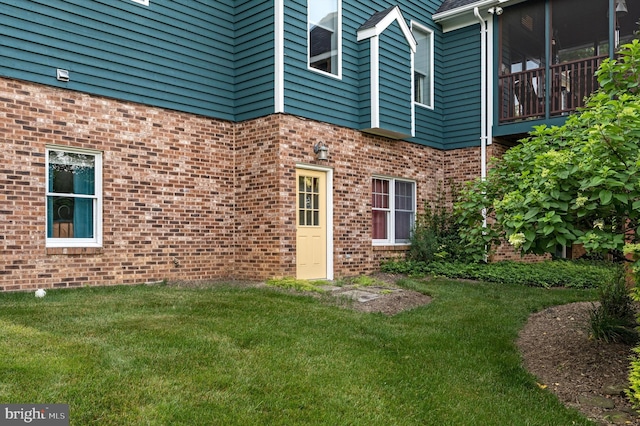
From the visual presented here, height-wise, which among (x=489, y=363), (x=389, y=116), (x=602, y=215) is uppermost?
(x=389, y=116)

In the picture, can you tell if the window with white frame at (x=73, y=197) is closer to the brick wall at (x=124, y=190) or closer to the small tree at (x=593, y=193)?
the brick wall at (x=124, y=190)

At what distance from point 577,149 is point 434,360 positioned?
2.30 m

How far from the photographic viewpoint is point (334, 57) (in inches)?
396

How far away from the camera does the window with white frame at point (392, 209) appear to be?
1117 cm

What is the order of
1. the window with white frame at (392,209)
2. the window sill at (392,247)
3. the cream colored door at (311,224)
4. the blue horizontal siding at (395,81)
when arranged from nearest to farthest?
the cream colored door at (311,224), the blue horizontal siding at (395,81), the window sill at (392,247), the window with white frame at (392,209)

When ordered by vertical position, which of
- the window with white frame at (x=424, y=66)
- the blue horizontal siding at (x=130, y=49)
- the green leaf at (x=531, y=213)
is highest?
the window with white frame at (x=424, y=66)

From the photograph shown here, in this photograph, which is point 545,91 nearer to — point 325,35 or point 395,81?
point 395,81

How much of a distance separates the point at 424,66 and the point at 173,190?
7.36 metres

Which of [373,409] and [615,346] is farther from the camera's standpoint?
[615,346]

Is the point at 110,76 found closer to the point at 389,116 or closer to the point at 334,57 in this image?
the point at 334,57

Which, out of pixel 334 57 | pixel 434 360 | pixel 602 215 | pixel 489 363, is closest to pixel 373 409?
pixel 434 360
